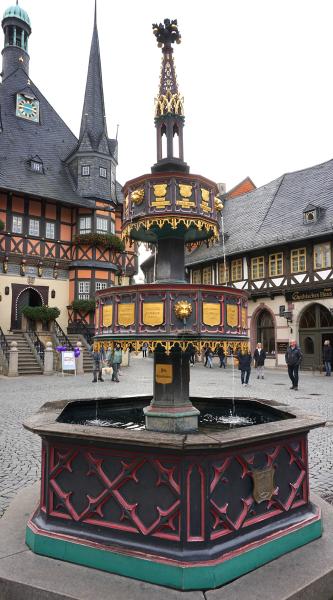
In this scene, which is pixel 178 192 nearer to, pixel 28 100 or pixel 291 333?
pixel 291 333

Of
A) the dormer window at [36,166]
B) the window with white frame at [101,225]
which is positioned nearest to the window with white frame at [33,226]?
the dormer window at [36,166]

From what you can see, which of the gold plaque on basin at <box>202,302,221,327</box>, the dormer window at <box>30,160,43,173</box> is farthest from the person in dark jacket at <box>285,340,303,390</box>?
the dormer window at <box>30,160,43,173</box>

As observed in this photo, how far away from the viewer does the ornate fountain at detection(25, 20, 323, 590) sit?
3410 millimetres

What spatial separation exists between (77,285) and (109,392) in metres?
15.8

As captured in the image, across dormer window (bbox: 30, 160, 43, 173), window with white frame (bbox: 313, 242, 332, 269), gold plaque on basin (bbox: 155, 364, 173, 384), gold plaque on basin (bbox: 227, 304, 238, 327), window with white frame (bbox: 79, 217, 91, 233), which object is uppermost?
dormer window (bbox: 30, 160, 43, 173)

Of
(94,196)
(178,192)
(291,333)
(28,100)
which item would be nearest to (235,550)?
(178,192)

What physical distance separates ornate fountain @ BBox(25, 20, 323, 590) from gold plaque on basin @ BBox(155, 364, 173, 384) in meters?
0.01

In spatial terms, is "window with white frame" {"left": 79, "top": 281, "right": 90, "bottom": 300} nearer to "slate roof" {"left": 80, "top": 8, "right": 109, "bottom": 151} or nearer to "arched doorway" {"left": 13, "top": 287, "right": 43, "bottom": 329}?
"arched doorway" {"left": 13, "top": 287, "right": 43, "bottom": 329}

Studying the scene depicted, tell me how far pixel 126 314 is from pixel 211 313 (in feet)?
2.65

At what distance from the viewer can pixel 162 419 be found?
15.6 feet

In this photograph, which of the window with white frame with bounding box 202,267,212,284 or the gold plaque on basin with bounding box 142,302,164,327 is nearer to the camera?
the gold plaque on basin with bounding box 142,302,164,327

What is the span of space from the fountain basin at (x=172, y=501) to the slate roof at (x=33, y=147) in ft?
86.0

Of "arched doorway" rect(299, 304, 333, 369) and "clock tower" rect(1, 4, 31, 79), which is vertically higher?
"clock tower" rect(1, 4, 31, 79)

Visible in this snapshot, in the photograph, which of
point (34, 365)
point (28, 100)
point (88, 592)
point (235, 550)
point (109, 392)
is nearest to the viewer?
point (88, 592)
